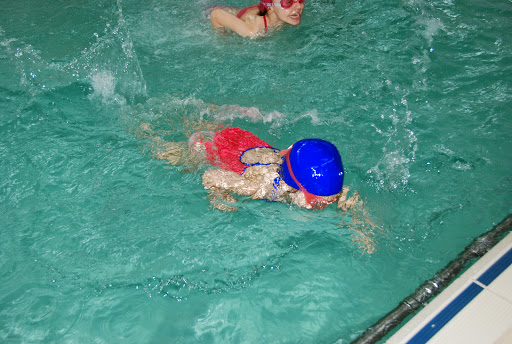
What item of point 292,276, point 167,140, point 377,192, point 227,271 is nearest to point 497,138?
point 377,192

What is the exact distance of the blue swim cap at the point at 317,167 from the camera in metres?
2.88

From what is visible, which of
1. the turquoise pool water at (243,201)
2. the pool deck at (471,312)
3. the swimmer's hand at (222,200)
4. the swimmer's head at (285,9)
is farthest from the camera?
the swimmer's head at (285,9)

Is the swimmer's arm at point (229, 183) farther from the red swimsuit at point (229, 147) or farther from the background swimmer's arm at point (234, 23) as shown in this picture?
the background swimmer's arm at point (234, 23)

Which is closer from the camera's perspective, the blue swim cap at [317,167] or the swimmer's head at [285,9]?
the blue swim cap at [317,167]

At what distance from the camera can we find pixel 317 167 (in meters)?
2.87

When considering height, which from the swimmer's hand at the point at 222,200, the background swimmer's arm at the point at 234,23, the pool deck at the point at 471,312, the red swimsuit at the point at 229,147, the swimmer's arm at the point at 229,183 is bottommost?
the pool deck at the point at 471,312

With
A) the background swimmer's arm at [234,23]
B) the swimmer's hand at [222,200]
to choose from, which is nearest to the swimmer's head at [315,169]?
the swimmer's hand at [222,200]

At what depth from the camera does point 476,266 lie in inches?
115

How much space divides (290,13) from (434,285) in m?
4.14

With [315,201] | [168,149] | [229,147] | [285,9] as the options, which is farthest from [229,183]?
[285,9]

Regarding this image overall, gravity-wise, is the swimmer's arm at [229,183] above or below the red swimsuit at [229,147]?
below

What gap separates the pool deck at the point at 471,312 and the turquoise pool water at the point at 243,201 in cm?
29

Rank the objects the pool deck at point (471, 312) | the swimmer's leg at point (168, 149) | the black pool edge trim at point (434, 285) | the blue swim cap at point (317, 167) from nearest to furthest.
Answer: the pool deck at point (471, 312) → the black pool edge trim at point (434, 285) → the blue swim cap at point (317, 167) → the swimmer's leg at point (168, 149)

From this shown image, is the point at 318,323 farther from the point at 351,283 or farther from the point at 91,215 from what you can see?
the point at 91,215
